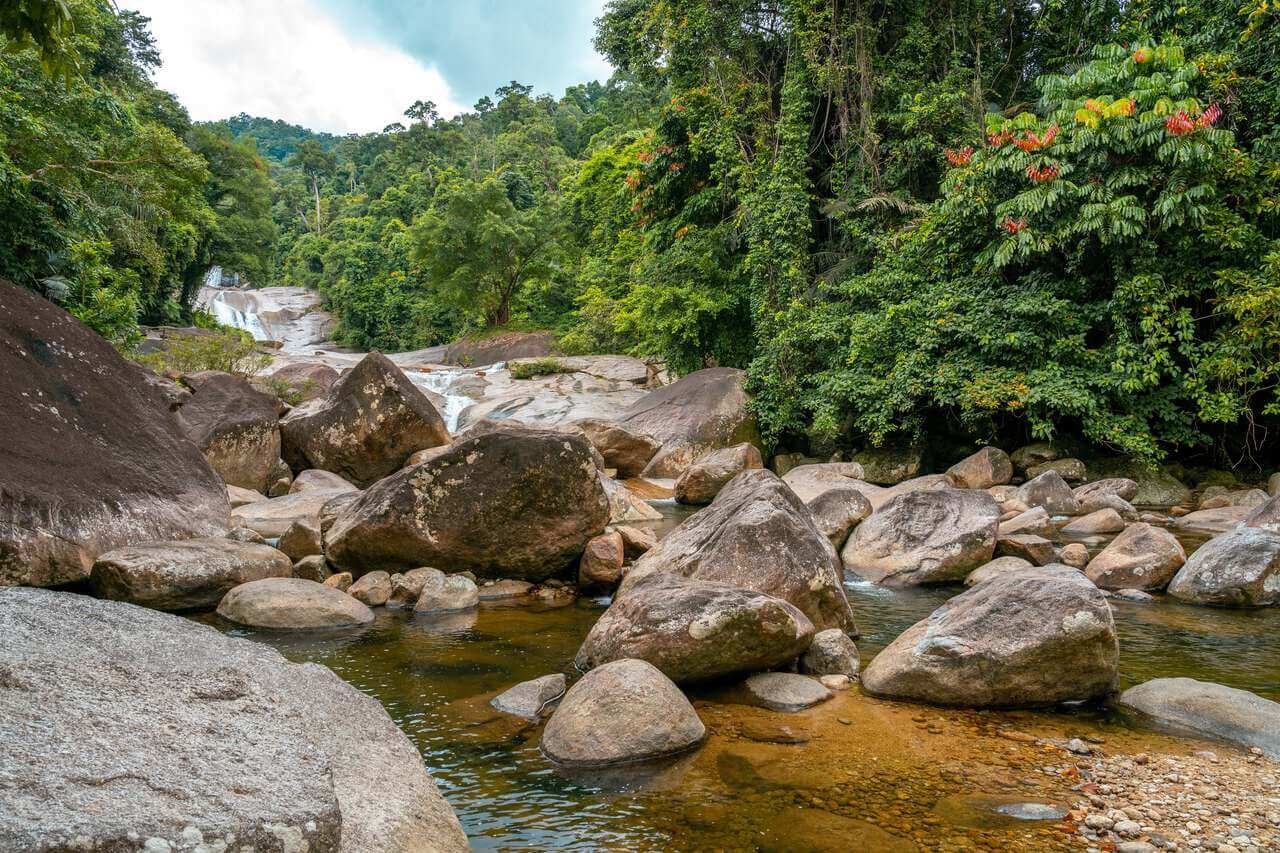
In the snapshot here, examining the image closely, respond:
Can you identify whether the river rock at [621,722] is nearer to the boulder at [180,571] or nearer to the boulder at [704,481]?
the boulder at [180,571]

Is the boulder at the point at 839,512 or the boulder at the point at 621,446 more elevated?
the boulder at the point at 621,446

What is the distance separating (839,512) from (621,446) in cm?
A: 772

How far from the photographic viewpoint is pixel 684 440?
1828 cm

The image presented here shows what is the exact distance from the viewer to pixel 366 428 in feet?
42.7

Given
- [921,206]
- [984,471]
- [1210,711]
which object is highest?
[921,206]

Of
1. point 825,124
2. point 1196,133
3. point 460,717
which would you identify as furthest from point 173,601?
point 825,124

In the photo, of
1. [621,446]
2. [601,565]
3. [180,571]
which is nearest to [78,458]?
[180,571]

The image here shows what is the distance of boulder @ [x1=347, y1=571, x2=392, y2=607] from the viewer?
7793mm

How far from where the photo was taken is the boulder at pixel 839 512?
9859 millimetres

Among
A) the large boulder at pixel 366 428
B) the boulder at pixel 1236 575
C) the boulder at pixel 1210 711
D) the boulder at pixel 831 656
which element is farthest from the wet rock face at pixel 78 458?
the boulder at pixel 1236 575

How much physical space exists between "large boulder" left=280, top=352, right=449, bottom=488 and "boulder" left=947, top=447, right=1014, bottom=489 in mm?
9705

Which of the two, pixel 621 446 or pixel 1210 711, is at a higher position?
pixel 621 446

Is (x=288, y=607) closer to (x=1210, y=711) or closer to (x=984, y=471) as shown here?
(x=1210, y=711)

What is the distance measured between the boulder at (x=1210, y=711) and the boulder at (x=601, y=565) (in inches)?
181
